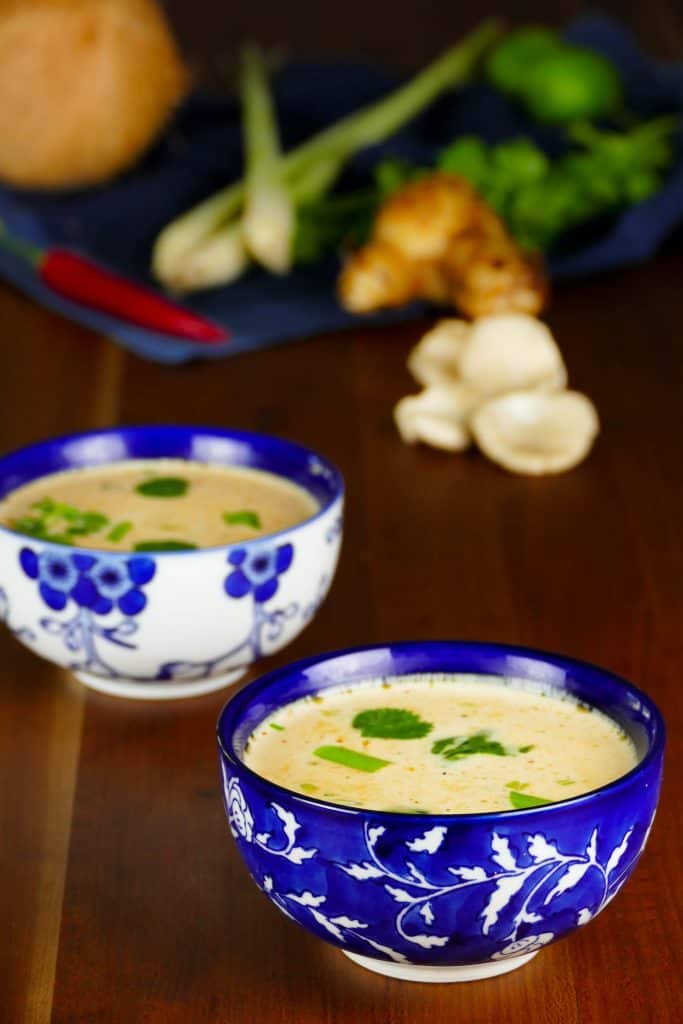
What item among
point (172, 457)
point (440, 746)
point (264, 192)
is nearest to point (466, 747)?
point (440, 746)

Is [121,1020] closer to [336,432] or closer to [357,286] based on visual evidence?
[336,432]

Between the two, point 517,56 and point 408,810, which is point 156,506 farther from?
point 517,56

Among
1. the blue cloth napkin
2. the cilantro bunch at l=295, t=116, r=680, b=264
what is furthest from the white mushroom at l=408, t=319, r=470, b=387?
the cilantro bunch at l=295, t=116, r=680, b=264

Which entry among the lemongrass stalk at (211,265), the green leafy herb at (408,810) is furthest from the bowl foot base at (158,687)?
the lemongrass stalk at (211,265)

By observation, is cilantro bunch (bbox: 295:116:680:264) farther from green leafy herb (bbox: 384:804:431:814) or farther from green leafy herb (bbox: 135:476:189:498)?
green leafy herb (bbox: 384:804:431:814)

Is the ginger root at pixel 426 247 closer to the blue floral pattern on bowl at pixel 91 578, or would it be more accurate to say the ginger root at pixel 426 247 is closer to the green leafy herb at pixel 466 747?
the blue floral pattern on bowl at pixel 91 578

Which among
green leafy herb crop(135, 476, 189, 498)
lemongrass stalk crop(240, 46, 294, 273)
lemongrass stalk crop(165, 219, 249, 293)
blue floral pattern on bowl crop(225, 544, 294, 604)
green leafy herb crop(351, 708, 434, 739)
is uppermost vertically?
green leafy herb crop(351, 708, 434, 739)
